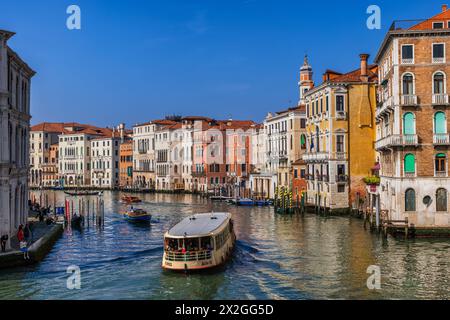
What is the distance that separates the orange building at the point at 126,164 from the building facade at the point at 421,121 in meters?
61.3

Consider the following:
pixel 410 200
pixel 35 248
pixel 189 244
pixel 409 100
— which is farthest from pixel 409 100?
pixel 35 248

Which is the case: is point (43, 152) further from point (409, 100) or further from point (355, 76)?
point (409, 100)

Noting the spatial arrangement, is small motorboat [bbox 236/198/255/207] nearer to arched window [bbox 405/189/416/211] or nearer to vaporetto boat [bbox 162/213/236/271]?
arched window [bbox 405/189/416/211]

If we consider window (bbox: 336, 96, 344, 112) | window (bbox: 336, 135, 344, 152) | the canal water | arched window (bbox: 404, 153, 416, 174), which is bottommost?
the canal water

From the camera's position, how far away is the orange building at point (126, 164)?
82.6 meters

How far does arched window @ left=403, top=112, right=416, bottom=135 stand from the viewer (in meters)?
23.9

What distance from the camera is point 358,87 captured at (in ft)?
115

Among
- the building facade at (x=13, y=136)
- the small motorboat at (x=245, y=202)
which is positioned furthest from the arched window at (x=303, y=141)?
the building facade at (x=13, y=136)

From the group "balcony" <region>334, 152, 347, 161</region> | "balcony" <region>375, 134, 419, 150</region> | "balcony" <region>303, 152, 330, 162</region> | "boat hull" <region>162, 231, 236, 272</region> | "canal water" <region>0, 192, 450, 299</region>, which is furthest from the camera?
"balcony" <region>303, 152, 330, 162</region>

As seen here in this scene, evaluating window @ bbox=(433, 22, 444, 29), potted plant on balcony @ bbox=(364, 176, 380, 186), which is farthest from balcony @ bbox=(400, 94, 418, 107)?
potted plant on balcony @ bbox=(364, 176, 380, 186)

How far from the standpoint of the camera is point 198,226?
1917cm

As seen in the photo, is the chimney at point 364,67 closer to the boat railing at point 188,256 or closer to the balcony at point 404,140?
the balcony at point 404,140

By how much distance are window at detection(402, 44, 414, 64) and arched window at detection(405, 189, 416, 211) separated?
5.35 meters

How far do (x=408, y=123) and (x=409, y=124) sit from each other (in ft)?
0.19
